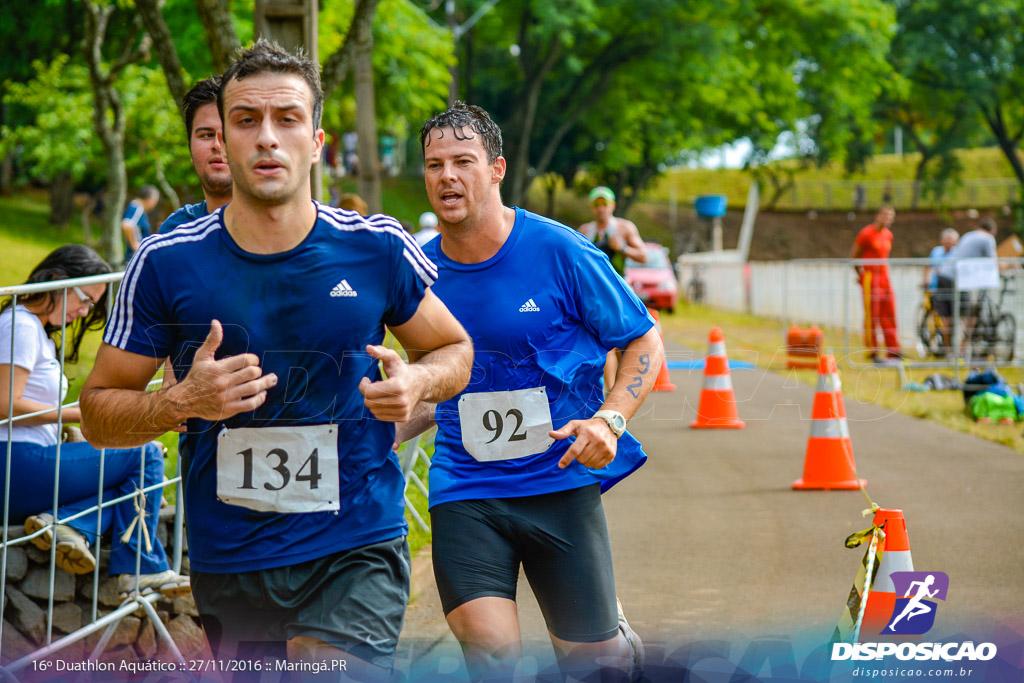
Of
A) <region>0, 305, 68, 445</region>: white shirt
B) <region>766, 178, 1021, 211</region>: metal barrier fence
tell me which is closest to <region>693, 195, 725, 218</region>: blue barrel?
<region>766, 178, 1021, 211</region>: metal barrier fence

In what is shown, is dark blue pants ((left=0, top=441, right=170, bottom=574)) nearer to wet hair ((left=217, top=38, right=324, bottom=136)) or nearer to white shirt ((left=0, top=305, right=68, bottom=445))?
white shirt ((left=0, top=305, right=68, bottom=445))

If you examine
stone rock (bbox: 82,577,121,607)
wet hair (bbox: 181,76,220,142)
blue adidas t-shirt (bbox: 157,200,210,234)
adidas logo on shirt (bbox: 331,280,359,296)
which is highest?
wet hair (bbox: 181,76,220,142)

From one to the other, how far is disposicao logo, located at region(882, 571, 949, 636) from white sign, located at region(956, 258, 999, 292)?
10.6 meters

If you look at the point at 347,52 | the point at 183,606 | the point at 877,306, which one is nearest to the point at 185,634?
the point at 183,606

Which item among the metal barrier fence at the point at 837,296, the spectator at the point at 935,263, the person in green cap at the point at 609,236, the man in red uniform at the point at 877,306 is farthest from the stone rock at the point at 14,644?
the man in red uniform at the point at 877,306

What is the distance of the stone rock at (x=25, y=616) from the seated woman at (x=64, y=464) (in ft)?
0.65

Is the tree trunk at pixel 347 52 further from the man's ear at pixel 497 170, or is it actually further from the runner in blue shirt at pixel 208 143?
the man's ear at pixel 497 170

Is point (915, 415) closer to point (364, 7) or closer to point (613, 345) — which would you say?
point (364, 7)

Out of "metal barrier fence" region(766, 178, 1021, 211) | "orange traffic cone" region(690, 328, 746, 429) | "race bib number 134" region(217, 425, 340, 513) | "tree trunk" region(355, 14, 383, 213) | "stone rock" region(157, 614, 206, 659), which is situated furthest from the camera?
"metal barrier fence" region(766, 178, 1021, 211)

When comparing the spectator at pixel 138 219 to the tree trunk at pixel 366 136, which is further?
the tree trunk at pixel 366 136

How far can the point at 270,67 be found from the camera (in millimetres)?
2543

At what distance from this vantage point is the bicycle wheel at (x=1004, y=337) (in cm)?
1348

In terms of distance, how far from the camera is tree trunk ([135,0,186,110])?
7.89m

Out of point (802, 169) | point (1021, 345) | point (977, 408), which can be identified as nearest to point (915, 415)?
point (977, 408)
